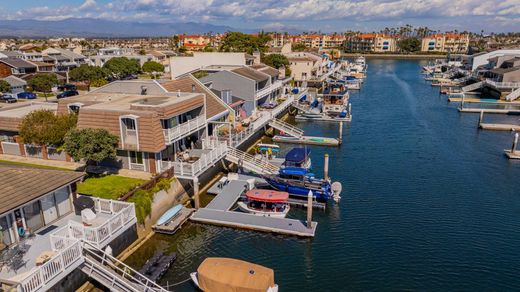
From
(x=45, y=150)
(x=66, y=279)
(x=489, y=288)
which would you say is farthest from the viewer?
(x=45, y=150)

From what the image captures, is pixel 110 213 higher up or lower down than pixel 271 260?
higher up

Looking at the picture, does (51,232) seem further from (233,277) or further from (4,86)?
(4,86)

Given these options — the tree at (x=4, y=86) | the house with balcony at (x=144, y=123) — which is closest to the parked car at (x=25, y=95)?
the tree at (x=4, y=86)

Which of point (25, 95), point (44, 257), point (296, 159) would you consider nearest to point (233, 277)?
point (44, 257)

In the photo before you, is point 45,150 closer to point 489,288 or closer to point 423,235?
point 423,235

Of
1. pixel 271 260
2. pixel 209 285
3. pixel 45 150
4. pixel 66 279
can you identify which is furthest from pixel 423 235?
pixel 45 150

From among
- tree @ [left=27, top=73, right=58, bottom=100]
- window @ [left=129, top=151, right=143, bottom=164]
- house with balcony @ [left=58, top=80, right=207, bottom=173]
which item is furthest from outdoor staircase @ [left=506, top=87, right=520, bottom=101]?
tree @ [left=27, top=73, right=58, bottom=100]
